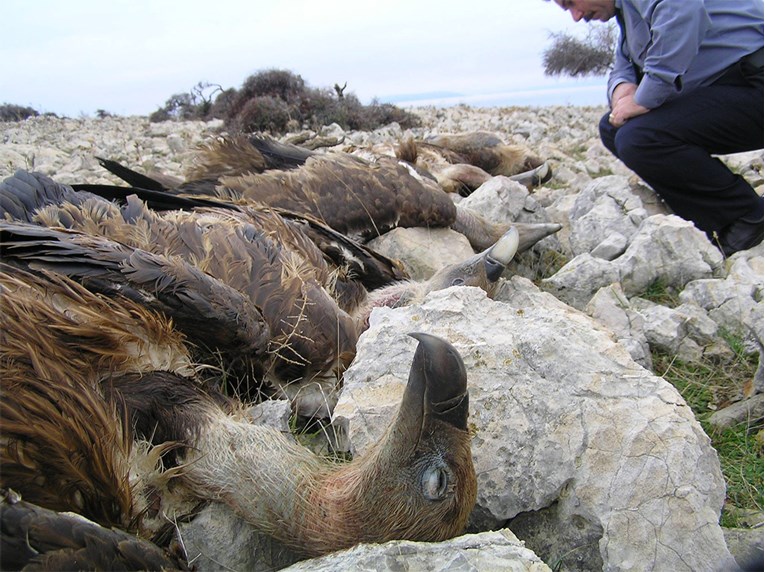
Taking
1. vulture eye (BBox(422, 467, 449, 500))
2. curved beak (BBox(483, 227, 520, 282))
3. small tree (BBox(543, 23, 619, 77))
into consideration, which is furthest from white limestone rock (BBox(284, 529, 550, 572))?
small tree (BBox(543, 23, 619, 77))

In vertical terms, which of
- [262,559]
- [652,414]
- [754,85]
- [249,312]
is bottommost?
[262,559]

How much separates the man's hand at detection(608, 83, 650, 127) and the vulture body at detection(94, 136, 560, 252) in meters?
1.28

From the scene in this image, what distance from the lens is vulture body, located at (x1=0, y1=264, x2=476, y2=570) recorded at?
1.66 meters

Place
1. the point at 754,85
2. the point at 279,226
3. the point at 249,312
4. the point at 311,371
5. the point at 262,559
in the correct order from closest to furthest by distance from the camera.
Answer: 1. the point at 262,559
2. the point at 249,312
3. the point at 311,371
4. the point at 279,226
5. the point at 754,85

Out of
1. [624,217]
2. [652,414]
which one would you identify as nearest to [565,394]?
[652,414]

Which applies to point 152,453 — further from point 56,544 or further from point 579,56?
point 579,56

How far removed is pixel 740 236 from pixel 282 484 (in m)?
3.79

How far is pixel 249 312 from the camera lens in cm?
237

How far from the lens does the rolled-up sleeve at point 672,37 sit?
4.05 m

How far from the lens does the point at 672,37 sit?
4.11m

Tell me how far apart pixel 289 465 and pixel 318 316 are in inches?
30.1

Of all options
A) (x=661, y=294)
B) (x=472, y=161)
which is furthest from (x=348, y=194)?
(x=472, y=161)

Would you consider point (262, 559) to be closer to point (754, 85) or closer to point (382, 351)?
point (382, 351)

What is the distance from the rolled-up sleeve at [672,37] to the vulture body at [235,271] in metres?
1.84
